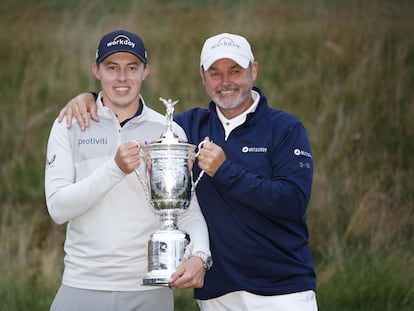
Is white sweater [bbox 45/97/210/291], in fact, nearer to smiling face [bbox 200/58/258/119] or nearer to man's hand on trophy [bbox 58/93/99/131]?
man's hand on trophy [bbox 58/93/99/131]

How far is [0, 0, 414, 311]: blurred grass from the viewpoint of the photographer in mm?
6871

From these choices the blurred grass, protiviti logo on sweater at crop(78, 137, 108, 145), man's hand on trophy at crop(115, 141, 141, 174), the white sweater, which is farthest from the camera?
the blurred grass

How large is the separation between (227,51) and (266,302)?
113 centimetres

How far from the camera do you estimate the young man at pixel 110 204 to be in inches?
144

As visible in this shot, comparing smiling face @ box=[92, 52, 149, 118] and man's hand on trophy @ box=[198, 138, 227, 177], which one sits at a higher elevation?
smiling face @ box=[92, 52, 149, 118]

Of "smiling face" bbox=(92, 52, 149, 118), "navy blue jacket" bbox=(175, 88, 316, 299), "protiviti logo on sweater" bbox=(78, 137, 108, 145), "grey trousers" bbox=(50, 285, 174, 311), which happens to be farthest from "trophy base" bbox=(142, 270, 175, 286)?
"smiling face" bbox=(92, 52, 149, 118)

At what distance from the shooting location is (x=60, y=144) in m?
3.79

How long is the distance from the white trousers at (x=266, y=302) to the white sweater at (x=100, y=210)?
1.11 ft

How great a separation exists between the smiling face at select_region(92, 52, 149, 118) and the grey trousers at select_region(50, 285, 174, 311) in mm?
779

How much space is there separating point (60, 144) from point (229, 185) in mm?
735

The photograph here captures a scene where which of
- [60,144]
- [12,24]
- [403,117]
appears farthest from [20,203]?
[60,144]

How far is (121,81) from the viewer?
386cm

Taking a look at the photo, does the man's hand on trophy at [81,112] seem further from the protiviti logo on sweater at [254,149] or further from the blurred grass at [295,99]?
the blurred grass at [295,99]

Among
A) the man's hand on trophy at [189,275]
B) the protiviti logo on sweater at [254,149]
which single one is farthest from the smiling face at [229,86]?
the man's hand on trophy at [189,275]
